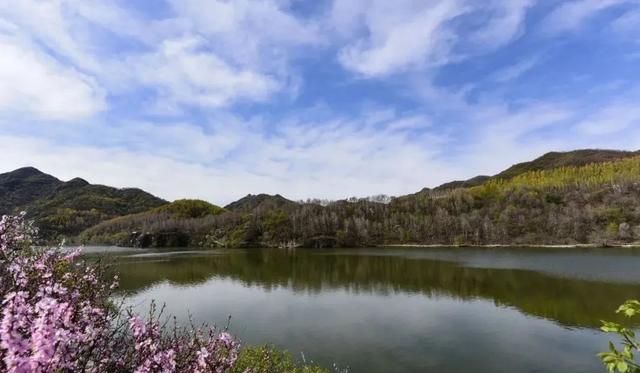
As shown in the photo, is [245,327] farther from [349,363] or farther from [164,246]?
[164,246]

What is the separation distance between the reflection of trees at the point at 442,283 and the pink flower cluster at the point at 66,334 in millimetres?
32921

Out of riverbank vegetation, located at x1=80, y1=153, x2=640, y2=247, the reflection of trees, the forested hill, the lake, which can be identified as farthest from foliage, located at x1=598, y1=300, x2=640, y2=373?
the forested hill

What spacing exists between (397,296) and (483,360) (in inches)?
870

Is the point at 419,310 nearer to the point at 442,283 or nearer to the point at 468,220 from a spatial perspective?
the point at 442,283

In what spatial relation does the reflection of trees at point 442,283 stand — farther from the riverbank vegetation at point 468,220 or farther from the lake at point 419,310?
the riverbank vegetation at point 468,220

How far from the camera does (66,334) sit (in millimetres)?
3311

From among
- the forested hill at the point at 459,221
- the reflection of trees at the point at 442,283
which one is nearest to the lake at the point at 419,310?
the reflection of trees at the point at 442,283

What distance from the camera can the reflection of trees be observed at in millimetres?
38531

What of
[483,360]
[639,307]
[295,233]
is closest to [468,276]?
[483,360]

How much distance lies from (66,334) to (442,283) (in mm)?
55117

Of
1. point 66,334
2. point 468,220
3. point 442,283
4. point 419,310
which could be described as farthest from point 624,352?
point 468,220

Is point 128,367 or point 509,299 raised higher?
point 128,367

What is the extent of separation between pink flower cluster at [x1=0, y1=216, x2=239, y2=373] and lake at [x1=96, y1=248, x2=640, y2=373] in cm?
148

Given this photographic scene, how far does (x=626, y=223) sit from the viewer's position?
127562 millimetres
